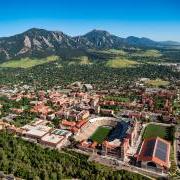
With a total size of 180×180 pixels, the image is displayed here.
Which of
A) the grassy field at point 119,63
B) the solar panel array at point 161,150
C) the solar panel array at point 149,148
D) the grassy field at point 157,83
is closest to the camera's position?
the solar panel array at point 161,150

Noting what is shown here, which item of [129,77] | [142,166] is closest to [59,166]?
[142,166]

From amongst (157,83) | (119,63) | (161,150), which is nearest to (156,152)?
(161,150)

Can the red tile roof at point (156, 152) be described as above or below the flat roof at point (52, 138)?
below

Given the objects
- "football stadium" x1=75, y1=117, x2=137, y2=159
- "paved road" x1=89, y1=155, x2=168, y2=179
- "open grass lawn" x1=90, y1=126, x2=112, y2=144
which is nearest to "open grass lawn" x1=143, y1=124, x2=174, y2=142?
"football stadium" x1=75, y1=117, x2=137, y2=159

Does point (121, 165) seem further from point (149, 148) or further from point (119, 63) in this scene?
point (119, 63)

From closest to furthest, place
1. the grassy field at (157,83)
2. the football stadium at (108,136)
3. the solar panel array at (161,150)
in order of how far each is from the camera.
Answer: the solar panel array at (161,150)
the football stadium at (108,136)
the grassy field at (157,83)

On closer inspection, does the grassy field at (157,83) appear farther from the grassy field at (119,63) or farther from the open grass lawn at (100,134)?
the open grass lawn at (100,134)

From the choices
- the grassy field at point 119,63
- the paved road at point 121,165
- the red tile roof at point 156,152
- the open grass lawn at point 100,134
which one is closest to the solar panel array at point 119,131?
the open grass lawn at point 100,134
